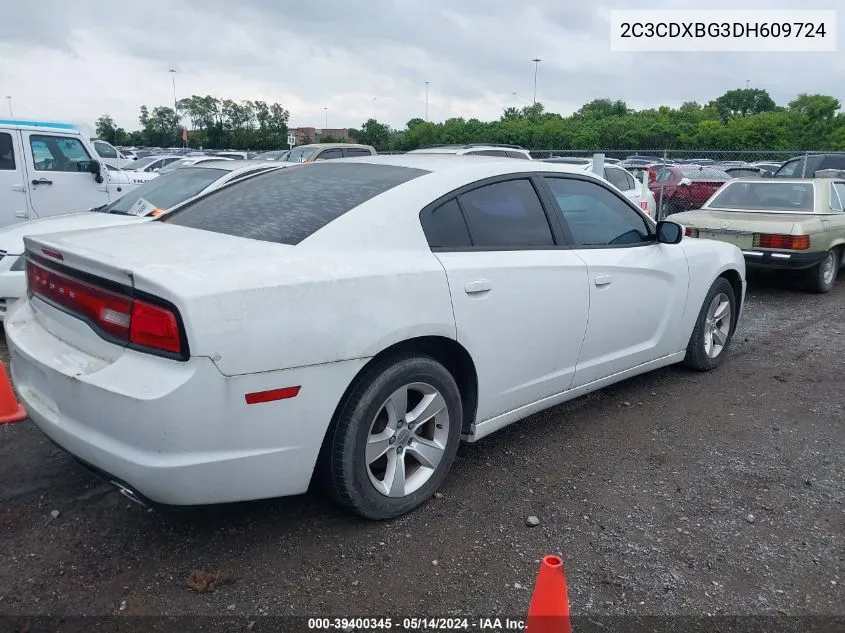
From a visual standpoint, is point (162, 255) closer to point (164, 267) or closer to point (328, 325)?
point (164, 267)

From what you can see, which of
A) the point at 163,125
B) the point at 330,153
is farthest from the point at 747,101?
the point at 330,153

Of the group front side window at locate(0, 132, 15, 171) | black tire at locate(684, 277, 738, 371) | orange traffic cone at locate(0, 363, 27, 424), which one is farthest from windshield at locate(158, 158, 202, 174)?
black tire at locate(684, 277, 738, 371)

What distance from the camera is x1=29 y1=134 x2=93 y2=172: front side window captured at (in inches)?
345

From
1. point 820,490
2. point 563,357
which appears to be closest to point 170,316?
point 563,357

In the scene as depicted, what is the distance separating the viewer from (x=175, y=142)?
215 feet

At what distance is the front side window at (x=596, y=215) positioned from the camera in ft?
13.1

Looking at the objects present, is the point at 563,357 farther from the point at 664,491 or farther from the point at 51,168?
the point at 51,168

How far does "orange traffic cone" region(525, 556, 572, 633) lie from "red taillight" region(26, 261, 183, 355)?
1404 mm

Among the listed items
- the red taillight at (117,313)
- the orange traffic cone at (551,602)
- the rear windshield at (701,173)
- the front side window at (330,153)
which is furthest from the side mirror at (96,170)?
the rear windshield at (701,173)

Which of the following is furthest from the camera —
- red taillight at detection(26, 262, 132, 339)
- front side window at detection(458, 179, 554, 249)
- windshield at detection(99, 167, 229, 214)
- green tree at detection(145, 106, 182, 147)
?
green tree at detection(145, 106, 182, 147)

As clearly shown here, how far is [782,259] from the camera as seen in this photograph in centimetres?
808

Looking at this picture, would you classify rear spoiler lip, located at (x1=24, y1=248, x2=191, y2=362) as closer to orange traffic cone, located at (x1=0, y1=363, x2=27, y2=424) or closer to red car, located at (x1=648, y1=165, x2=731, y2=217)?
orange traffic cone, located at (x1=0, y1=363, x2=27, y2=424)

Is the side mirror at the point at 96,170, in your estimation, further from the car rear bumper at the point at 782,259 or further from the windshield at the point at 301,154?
the car rear bumper at the point at 782,259

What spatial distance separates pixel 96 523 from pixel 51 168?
7249 mm
